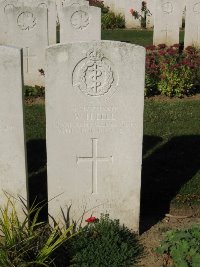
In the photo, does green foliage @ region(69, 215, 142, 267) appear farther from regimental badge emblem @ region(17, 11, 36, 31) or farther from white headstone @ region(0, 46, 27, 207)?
regimental badge emblem @ region(17, 11, 36, 31)

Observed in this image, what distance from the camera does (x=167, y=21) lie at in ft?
45.9

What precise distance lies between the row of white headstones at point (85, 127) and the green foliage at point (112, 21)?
1439 cm

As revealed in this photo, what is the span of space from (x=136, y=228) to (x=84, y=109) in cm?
145

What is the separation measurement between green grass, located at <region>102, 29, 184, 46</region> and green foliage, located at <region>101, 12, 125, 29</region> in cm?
62

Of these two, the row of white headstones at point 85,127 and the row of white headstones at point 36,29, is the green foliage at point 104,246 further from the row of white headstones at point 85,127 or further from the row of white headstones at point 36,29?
the row of white headstones at point 36,29

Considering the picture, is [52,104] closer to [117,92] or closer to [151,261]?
[117,92]

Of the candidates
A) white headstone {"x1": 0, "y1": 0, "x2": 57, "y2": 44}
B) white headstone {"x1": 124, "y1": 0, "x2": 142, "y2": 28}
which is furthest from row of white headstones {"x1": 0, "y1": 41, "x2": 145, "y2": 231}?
white headstone {"x1": 124, "y1": 0, "x2": 142, "y2": 28}

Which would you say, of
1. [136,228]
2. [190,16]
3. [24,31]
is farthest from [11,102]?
[190,16]

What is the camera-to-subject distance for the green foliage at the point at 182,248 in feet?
14.1

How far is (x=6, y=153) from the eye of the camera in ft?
15.4

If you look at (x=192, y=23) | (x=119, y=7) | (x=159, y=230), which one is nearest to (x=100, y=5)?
(x=119, y=7)

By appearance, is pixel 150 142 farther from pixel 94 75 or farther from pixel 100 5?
pixel 100 5

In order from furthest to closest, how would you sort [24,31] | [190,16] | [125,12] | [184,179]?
1. [125,12]
2. [190,16]
3. [24,31]
4. [184,179]

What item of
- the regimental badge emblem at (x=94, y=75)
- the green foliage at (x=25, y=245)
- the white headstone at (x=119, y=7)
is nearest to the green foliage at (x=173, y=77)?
the regimental badge emblem at (x=94, y=75)
